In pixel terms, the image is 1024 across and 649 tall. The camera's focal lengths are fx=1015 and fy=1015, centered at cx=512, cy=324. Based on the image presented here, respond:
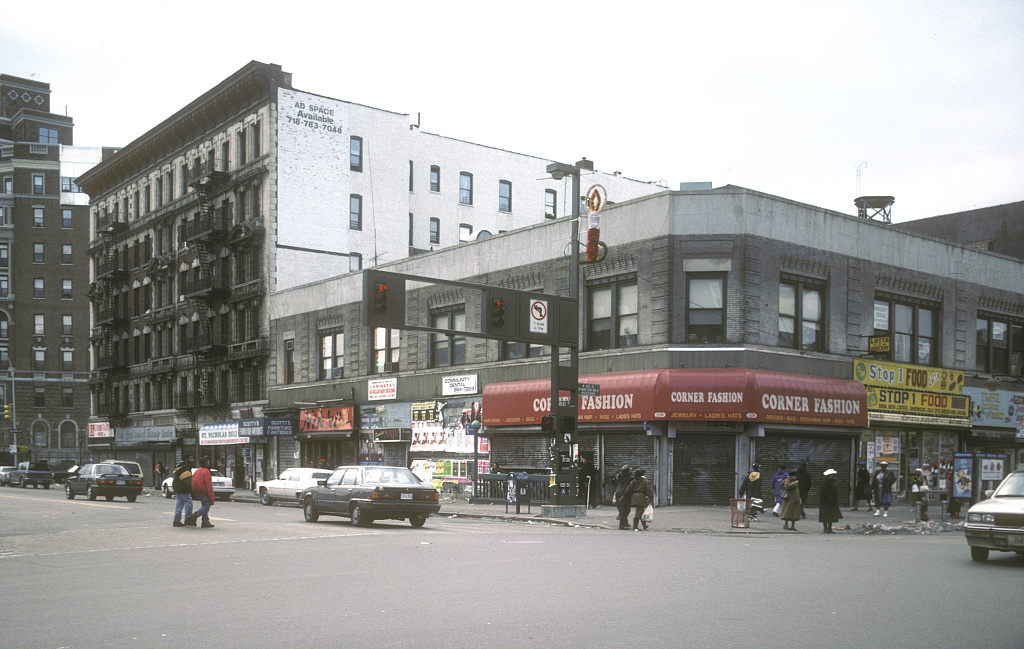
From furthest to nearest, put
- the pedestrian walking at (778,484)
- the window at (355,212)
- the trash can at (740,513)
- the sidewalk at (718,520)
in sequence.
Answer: the window at (355,212)
the pedestrian walking at (778,484)
the sidewalk at (718,520)
the trash can at (740,513)

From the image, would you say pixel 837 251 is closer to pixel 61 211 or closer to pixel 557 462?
pixel 557 462

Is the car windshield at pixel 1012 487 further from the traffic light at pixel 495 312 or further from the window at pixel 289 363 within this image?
the window at pixel 289 363

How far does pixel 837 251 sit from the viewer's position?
3297 centimetres

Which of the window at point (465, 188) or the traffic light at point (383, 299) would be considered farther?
the window at point (465, 188)

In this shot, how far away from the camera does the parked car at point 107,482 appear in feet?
126

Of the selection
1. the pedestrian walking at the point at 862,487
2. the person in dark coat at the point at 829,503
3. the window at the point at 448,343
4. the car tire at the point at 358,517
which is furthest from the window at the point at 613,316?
the car tire at the point at 358,517

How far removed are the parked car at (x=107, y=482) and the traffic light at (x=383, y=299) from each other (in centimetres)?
2012

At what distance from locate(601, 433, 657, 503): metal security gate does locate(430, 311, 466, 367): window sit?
30.6ft

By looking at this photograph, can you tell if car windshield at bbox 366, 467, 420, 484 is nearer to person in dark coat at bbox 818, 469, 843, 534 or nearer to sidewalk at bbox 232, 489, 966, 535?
sidewalk at bbox 232, 489, 966, 535

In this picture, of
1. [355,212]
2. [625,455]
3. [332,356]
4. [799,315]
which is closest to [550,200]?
[355,212]

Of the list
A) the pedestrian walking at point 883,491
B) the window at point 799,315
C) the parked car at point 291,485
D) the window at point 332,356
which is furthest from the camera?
the window at point 332,356

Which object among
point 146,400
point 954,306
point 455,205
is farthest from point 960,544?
point 146,400

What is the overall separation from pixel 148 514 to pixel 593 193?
1595 centimetres

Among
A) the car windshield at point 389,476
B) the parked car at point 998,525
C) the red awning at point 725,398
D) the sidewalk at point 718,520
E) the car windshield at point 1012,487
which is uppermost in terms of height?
the red awning at point 725,398
